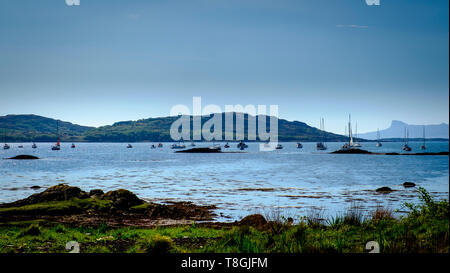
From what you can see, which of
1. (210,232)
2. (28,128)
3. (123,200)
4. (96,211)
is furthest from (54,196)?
(28,128)

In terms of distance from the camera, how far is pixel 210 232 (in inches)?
651

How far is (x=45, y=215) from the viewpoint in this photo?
881 inches

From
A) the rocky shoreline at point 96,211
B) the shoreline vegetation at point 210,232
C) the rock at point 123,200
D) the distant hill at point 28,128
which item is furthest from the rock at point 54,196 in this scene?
the distant hill at point 28,128

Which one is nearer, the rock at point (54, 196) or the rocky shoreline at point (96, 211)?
the rocky shoreline at point (96, 211)

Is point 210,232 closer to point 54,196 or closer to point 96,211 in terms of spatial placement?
point 96,211

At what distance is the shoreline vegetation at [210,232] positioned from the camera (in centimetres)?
998

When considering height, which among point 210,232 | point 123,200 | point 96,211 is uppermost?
point 210,232

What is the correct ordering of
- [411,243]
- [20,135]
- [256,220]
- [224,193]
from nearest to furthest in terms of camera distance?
[411,243] < [256,220] < [224,193] < [20,135]

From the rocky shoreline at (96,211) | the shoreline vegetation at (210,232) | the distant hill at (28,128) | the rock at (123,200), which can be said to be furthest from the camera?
the distant hill at (28,128)

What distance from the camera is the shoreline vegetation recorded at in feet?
32.7

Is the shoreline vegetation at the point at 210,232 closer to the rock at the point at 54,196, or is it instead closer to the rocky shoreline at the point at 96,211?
the rocky shoreline at the point at 96,211
